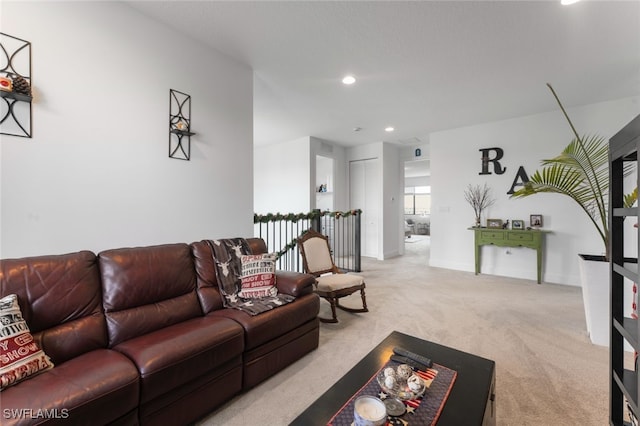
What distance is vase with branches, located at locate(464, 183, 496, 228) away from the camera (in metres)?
5.00

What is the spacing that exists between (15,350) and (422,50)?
3568mm

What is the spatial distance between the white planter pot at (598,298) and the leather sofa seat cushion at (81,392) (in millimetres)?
3596

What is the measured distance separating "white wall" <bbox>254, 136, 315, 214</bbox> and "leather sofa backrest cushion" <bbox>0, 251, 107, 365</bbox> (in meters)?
4.38

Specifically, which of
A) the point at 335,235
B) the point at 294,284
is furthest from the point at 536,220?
the point at 294,284

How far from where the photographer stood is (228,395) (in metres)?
1.75

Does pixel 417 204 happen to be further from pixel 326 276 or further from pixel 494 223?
pixel 326 276

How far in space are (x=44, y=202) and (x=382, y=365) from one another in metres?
2.30

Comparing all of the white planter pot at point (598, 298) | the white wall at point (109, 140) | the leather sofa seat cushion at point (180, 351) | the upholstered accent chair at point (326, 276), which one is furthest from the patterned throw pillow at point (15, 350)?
the white planter pot at point (598, 298)

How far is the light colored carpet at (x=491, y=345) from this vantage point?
5.64 ft

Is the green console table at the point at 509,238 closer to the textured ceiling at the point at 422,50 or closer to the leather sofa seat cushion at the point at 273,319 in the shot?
the textured ceiling at the point at 422,50

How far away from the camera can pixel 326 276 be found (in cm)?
330

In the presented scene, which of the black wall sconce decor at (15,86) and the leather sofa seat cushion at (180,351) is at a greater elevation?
the black wall sconce decor at (15,86)

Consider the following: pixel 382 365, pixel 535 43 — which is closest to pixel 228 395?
pixel 382 365

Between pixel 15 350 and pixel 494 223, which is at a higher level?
pixel 494 223
